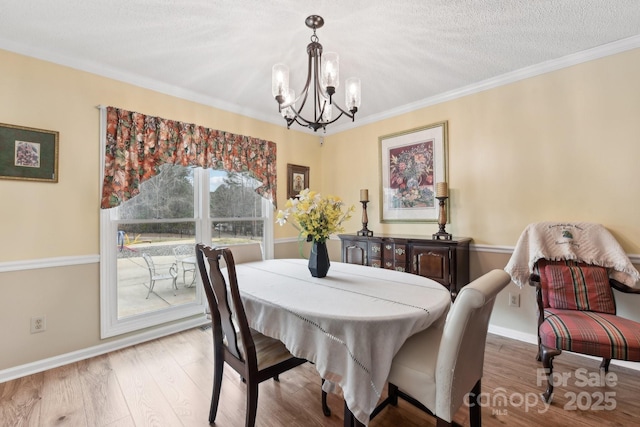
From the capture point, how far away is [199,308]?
10.3 feet

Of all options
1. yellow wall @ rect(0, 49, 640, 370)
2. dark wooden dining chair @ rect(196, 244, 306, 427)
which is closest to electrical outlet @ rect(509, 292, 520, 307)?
yellow wall @ rect(0, 49, 640, 370)

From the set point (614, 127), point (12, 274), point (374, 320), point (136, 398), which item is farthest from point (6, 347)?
point (614, 127)

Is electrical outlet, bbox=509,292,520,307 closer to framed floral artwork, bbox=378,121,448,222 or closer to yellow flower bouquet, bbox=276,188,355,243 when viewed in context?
framed floral artwork, bbox=378,121,448,222

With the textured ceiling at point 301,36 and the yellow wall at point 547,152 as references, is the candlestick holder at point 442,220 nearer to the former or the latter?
the yellow wall at point 547,152

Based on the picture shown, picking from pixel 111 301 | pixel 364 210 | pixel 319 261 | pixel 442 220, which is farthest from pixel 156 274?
pixel 442 220

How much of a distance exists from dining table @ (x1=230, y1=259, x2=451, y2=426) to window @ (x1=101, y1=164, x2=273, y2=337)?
162 centimetres

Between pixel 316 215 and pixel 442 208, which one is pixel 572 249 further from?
pixel 316 215

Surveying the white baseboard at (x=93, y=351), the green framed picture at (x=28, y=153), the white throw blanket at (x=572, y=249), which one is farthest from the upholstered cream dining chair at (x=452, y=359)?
the green framed picture at (x=28, y=153)

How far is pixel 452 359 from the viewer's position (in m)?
1.15

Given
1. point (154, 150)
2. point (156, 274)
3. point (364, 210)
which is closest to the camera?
point (154, 150)

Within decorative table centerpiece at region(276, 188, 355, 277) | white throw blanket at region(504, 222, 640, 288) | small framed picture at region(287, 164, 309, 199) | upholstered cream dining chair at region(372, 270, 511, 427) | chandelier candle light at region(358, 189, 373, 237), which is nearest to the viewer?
upholstered cream dining chair at region(372, 270, 511, 427)

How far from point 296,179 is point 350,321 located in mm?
3012

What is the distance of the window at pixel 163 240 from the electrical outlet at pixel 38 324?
37 centimetres

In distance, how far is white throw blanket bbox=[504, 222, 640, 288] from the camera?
6.84ft
